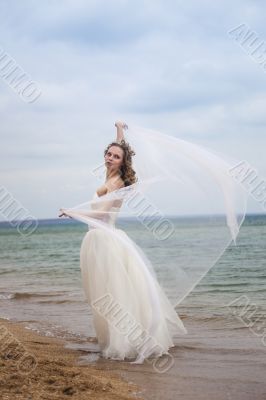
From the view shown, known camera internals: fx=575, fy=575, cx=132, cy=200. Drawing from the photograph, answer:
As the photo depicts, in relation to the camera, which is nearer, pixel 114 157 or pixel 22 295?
pixel 114 157

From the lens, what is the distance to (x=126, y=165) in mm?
6594

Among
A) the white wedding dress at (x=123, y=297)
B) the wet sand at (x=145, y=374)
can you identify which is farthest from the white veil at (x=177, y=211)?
the wet sand at (x=145, y=374)

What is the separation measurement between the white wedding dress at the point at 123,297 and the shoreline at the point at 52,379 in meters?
0.53

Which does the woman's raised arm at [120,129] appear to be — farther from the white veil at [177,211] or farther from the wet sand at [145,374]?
the wet sand at [145,374]

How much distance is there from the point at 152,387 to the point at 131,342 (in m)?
1.16

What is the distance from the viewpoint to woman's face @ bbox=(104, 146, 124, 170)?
6.52 metres

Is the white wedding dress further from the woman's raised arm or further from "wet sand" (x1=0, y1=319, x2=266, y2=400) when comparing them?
the woman's raised arm

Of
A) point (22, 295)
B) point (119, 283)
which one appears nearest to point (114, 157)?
point (119, 283)

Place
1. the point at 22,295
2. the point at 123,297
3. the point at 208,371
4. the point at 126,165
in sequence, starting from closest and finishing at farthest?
the point at 208,371 < the point at 123,297 < the point at 126,165 < the point at 22,295

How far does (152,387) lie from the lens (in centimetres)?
515

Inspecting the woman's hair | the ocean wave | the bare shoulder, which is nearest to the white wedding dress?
the bare shoulder

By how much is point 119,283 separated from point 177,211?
1.01m

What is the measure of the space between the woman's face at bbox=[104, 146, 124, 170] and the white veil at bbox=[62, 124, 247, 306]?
0.27 metres

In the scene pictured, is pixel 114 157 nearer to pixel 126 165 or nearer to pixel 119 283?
pixel 126 165
